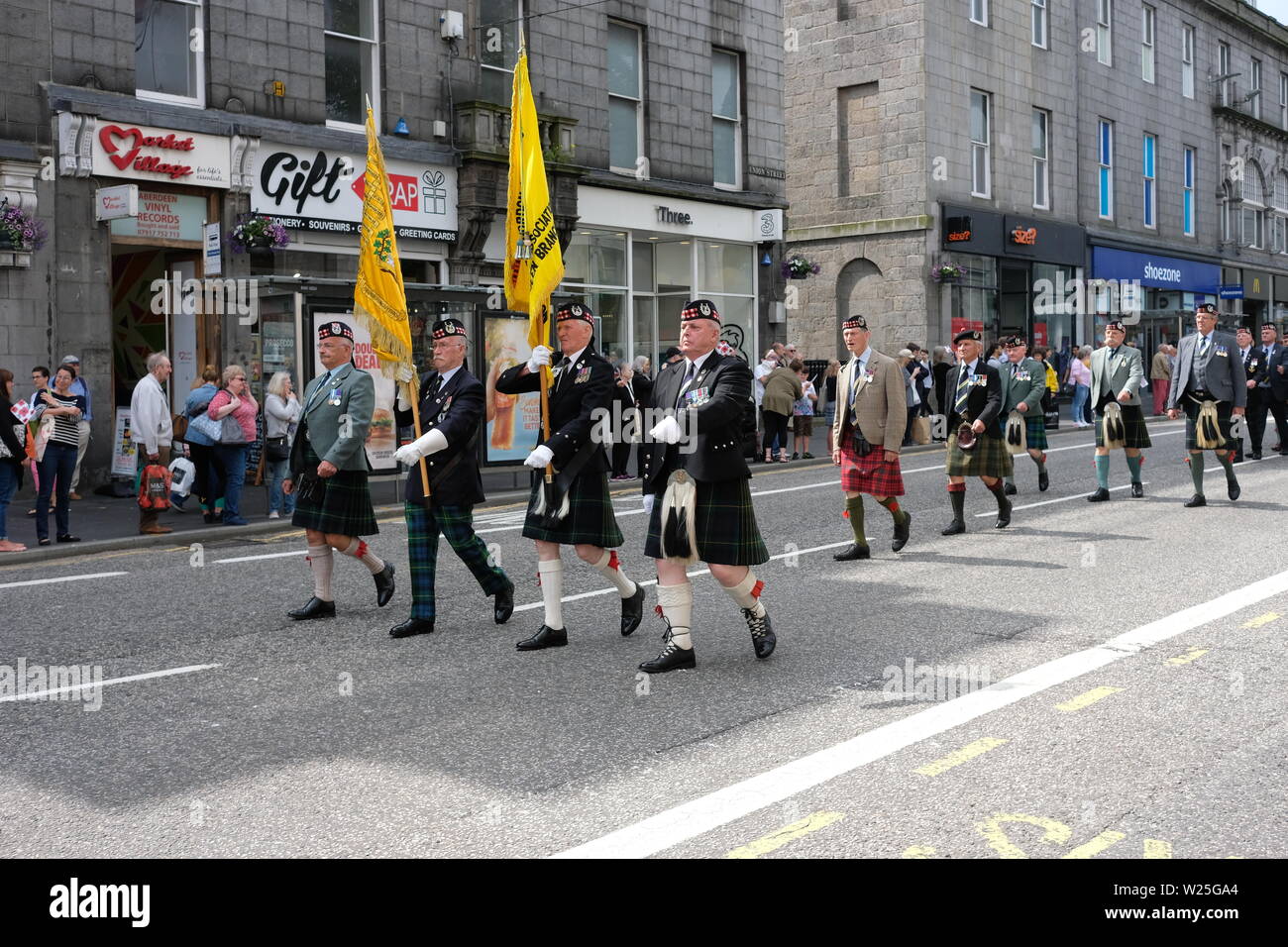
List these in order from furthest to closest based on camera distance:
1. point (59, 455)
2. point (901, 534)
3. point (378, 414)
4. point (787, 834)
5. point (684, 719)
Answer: point (378, 414)
point (59, 455)
point (901, 534)
point (684, 719)
point (787, 834)

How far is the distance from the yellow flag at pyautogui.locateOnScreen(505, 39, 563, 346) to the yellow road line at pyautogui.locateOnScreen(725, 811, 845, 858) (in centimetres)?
389

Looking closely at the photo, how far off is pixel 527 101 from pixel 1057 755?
5.17 meters

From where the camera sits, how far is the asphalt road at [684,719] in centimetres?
455

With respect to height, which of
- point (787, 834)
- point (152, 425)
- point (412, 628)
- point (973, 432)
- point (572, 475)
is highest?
point (152, 425)

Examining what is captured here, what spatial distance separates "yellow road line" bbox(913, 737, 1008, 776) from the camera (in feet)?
16.9

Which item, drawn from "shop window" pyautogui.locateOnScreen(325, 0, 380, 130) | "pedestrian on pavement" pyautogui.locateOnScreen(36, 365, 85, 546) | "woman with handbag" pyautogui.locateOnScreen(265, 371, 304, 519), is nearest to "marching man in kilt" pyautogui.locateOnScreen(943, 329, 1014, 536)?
"woman with handbag" pyautogui.locateOnScreen(265, 371, 304, 519)

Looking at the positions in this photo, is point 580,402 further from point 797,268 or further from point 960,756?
point 797,268

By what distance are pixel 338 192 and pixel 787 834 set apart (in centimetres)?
1653

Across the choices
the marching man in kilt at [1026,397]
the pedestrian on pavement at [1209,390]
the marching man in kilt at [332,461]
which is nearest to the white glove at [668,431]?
the marching man in kilt at [332,461]

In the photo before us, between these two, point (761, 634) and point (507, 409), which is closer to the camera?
point (761, 634)

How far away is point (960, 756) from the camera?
5.35m

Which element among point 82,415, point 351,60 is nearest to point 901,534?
point 82,415

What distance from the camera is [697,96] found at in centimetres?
2614
